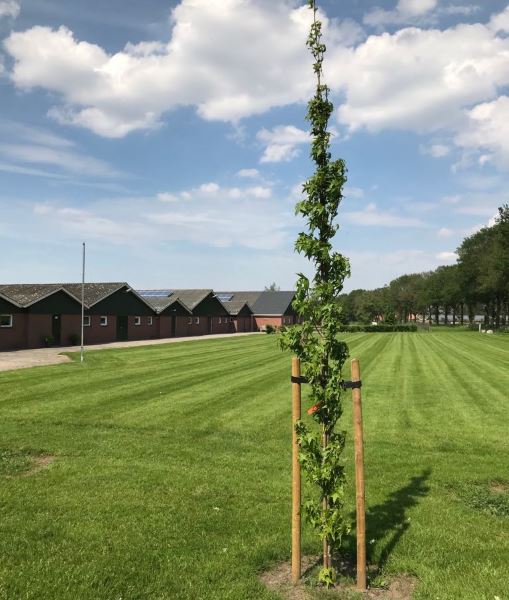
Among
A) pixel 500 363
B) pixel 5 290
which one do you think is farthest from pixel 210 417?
pixel 5 290

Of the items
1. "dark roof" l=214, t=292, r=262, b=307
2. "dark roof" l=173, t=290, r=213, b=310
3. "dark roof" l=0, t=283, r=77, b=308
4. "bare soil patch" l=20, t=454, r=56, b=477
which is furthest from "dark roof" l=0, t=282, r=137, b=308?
"dark roof" l=214, t=292, r=262, b=307

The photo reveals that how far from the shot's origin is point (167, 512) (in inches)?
288

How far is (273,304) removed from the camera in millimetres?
82500

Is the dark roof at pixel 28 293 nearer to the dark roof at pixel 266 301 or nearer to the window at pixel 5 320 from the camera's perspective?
the window at pixel 5 320

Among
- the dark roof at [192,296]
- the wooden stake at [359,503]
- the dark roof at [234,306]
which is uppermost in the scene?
the dark roof at [192,296]

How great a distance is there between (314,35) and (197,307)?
58017 millimetres

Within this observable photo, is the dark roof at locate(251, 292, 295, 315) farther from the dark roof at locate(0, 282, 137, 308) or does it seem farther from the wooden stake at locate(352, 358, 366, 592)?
the wooden stake at locate(352, 358, 366, 592)

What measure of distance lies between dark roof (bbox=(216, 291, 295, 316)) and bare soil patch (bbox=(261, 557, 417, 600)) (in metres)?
73.5

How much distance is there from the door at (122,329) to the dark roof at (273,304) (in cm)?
3535

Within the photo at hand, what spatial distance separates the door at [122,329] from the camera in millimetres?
48500

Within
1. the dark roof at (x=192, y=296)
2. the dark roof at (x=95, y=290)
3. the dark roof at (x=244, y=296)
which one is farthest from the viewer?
the dark roof at (x=244, y=296)

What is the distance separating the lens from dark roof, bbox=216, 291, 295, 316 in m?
81.1

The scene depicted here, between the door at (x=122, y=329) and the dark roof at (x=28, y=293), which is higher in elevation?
the dark roof at (x=28, y=293)

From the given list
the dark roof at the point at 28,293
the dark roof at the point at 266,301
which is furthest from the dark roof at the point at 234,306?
the dark roof at the point at 28,293
